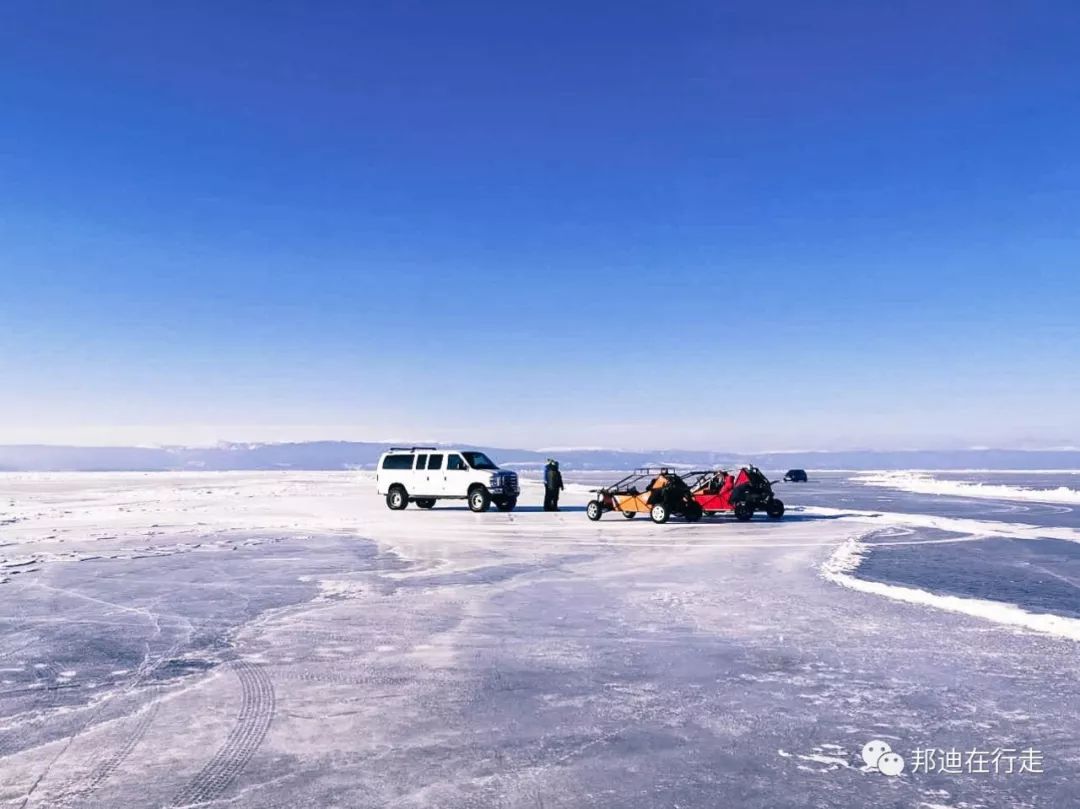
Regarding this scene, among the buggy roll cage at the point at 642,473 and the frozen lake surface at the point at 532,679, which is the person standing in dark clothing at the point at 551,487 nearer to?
the buggy roll cage at the point at 642,473

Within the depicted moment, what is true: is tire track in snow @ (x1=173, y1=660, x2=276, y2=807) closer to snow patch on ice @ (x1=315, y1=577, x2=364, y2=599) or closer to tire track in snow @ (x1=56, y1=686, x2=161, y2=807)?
tire track in snow @ (x1=56, y1=686, x2=161, y2=807)

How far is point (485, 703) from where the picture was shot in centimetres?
668

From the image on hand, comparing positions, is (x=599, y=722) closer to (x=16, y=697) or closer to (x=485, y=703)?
(x=485, y=703)

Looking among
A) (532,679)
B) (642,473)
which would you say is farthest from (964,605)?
(642,473)

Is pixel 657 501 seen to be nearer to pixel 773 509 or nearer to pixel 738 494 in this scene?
pixel 738 494

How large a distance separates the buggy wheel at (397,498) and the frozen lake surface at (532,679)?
1451cm

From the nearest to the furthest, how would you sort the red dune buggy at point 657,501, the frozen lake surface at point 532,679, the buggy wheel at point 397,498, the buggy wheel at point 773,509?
the frozen lake surface at point 532,679, the red dune buggy at point 657,501, the buggy wheel at point 773,509, the buggy wheel at point 397,498

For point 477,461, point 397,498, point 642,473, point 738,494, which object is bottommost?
point 397,498

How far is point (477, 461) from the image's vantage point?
100 ft

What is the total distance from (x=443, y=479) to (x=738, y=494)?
37.3ft

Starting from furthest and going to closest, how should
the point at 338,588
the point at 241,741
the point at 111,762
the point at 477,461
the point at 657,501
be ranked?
the point at 477,461 < the point at 657,501 < the point at 338,588 < the point at 241,741 < the point at 111,762

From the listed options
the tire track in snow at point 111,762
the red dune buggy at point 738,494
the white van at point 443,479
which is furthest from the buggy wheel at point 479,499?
the tire track in snow at point 111,762

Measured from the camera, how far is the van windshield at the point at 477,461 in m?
30.2

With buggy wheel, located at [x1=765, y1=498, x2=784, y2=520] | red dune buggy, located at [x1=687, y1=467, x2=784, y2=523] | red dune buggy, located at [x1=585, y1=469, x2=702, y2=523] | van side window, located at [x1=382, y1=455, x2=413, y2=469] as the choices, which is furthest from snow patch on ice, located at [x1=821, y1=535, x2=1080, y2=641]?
van side window, located at [x1=382, y1=455, x2=413, y2=469]
